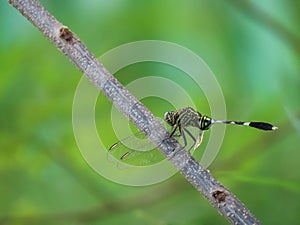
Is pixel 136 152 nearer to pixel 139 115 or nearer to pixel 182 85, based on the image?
pixel 139 115

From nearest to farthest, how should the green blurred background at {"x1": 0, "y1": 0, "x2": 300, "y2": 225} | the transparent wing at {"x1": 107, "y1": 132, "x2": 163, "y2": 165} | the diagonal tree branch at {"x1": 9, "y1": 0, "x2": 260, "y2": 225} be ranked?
1. the diagonal tree branch at {"x1": 9, "y1": 0, "x2": 260, "y2": 225}
2. the transparent wing at {"x1": 107, "y1": 132, "x2": 163, "y2": 165}
3. the green blurred background at {"x1": 0, "y1": 0, "x2": 300, "y2": 225}

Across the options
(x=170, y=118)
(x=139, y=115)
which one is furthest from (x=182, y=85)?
(x=139, y=115)

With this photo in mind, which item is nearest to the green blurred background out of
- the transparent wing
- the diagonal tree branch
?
the transparent wing

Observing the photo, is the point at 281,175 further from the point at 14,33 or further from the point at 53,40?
the point at 53,40

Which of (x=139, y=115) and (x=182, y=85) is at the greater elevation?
(x=182, y=85)

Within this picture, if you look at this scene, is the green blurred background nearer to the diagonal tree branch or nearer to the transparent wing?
the transparent wing

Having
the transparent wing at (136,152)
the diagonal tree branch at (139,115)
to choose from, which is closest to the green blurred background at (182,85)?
the transparent wing at (136,152)
